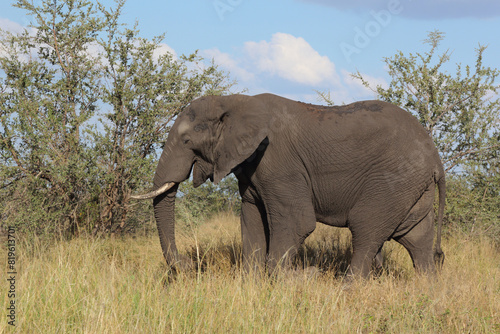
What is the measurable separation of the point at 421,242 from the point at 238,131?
2.58 metres

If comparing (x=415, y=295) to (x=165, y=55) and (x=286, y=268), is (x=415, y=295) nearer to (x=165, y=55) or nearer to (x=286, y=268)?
(x=286, y=268)

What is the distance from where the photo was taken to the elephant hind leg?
6.56m

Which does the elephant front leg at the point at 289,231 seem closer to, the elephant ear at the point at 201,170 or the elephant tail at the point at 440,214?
the elephant ear at the point at 201,170

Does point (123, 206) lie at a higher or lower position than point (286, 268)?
higher

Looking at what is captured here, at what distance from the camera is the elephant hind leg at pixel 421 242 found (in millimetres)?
6559

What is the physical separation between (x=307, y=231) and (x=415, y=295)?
4.19 ft

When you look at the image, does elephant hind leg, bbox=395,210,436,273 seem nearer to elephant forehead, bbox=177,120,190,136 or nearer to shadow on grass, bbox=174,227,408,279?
shadow on grass, bbox=174,227,408,279

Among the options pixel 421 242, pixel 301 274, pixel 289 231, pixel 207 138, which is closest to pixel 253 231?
pixel 289 231

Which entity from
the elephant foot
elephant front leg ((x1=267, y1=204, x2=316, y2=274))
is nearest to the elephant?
elephant front leg ((x1=267, y1=204, x2=316, y2=274))

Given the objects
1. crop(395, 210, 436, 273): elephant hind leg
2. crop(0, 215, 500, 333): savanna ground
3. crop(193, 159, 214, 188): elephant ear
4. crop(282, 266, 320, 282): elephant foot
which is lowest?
crop(0, 215, 500, 333): savanna ground

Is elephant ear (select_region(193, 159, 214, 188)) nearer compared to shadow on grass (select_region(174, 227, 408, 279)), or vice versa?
elephant ear (select_region(193, 159, 214, 188))

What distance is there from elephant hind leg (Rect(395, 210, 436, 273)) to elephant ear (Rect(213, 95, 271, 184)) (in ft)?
7.10

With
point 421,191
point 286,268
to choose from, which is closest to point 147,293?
point 286,268

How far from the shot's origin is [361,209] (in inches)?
247
